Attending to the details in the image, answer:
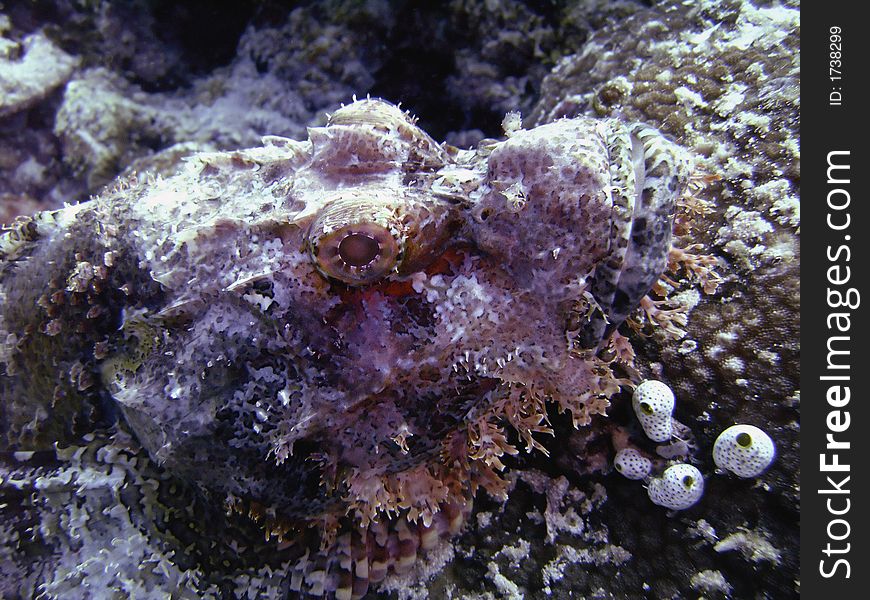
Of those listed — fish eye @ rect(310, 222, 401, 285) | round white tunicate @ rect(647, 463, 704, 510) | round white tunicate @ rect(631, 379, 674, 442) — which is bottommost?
round white tunicate @ rect(647, 463, 704, 510)

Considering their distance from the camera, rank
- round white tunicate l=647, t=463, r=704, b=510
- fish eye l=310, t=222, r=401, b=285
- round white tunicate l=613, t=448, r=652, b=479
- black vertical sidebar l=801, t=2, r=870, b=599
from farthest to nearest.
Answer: round white tunicate l=613, t=448, r=652, b=479
round white tunicate l=647, t=463, r=704, b=510
black vertical sidebar l=801, t=2, r=870, b=599
fish eye l=310, t=222, r=401, b=285

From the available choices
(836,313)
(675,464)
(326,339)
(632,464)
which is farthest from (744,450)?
(326,339)

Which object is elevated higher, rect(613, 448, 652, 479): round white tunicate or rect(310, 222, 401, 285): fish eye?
rect(310, 222, 401, 285): fish eye

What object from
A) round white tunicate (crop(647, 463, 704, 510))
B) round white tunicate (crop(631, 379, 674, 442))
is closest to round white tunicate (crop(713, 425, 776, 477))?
round white tunicate (crop(647, 463, 704, 510))

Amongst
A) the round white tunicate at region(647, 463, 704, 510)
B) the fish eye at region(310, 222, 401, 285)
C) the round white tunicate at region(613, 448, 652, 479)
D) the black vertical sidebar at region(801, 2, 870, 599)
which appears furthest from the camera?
the round white tunicate at region(613, 448, 652, 479)

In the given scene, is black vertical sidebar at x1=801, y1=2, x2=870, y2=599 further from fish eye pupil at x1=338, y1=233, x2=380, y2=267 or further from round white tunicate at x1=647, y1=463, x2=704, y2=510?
fish eye pupil at x1=338, y1=233, x2=380, y2=267
